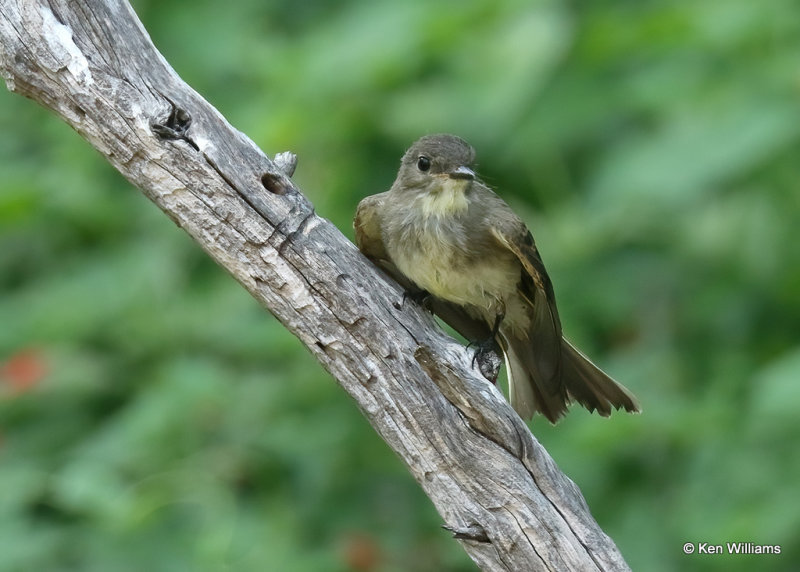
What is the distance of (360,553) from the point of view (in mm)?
5543

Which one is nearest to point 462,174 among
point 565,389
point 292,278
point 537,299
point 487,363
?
point 537,299

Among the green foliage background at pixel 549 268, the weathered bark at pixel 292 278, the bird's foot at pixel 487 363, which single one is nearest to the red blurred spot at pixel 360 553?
the green foliage background at pixel 549 268

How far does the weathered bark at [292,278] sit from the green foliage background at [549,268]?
4.91ft

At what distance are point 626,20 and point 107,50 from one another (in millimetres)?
3019

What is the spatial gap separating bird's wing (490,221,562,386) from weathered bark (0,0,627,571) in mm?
984

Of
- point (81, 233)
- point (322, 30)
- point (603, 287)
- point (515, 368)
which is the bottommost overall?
point (515, 368)

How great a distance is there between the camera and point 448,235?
4844 mm

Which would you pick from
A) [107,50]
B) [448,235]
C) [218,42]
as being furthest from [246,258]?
[218,42]

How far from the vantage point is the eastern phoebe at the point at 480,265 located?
15.8ft

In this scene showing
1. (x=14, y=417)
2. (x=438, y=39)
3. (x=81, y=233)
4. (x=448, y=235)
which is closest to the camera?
(x=448, y=235)

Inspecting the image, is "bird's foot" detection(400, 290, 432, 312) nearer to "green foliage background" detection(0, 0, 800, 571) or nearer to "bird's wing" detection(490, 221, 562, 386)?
"bird's wing" detection(490, 221, 562, 386)

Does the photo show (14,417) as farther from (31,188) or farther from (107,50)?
(107,50)

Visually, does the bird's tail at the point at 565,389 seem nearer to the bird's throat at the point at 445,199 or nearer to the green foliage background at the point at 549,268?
the green foliage background at the point at 549,268

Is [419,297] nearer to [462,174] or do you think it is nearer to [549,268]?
[462,174]
